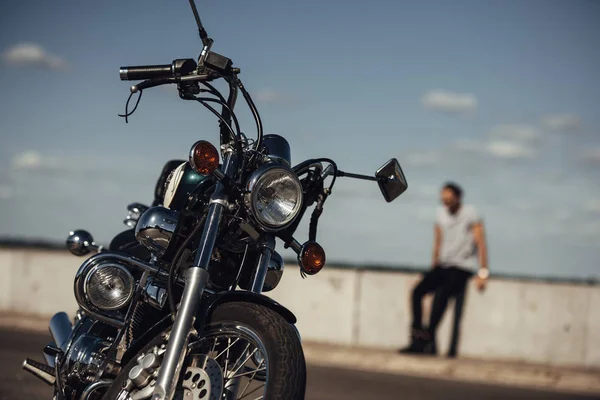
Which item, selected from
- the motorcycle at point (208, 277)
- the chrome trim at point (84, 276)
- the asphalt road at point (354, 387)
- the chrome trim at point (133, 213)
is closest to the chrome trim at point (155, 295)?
the motorcycle at point (208, 277)

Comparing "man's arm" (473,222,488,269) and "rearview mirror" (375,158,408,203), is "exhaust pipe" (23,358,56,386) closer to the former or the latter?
"rearview mirror" (375,158,408,203)

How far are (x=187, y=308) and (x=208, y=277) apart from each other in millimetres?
182

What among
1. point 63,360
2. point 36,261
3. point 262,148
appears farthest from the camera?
point 36,261

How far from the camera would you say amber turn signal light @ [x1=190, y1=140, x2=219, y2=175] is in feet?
11.8

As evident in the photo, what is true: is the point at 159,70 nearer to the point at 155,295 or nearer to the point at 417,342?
the point at 155,295

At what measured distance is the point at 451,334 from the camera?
10.3 meters

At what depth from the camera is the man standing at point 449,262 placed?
10.0m

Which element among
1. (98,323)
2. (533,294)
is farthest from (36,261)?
(98,323)

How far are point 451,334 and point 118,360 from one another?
6.79 meters

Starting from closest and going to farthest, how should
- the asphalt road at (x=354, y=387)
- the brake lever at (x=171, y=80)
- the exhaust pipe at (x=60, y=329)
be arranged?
the brake lever at (x=171, y=80), the exhaust pipe at (x=60, y=329), the asphalt road at (x=354, y=387)

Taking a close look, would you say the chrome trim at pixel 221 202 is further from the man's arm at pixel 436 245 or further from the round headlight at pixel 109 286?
the man's arm at pixel 436 245

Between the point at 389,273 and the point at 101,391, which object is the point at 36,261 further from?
the point at 101,391

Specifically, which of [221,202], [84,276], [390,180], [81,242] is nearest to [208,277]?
[221,202]

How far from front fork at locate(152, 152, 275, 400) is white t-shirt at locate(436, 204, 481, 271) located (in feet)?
21.7
